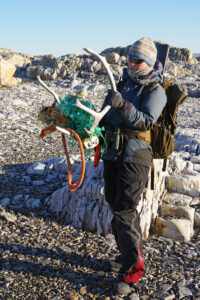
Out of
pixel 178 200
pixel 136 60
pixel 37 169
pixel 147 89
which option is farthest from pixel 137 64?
pixel 37 169

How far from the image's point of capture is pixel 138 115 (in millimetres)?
3047

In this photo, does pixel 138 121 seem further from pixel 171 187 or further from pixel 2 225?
pixel 2 225

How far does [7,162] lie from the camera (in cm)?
795

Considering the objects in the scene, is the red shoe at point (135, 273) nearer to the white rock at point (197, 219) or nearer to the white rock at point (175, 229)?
the white rock at point (175, 229)

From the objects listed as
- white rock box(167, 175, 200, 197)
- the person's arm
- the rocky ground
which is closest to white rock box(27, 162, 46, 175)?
the rocky ground

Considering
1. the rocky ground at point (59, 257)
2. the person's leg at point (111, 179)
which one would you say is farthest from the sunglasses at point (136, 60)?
the rocky ground at point (59, 257)

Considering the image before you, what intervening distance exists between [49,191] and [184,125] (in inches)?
384

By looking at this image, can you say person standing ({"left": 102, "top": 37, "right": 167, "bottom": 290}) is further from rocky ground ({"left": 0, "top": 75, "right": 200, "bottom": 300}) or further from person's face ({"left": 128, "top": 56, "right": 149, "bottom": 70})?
rocky ground ({"left": 0, "top": 75, "right": 200, "bottom": 300})

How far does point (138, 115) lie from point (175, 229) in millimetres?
2634

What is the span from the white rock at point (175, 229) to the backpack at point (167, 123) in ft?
5.60

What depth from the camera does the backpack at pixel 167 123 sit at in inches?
136

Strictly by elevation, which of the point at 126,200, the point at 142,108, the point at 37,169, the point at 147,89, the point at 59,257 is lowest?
the point at 59,257

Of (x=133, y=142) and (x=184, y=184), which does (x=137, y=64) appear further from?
(x=184, y=184)

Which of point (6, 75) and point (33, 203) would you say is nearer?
point (33, 203)
